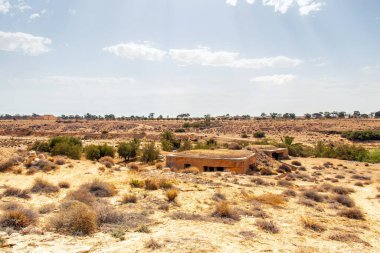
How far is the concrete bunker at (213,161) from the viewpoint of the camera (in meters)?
30.4

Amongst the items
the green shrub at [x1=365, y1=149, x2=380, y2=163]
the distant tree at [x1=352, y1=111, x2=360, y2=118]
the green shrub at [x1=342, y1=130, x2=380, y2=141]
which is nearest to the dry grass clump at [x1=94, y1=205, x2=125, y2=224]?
the green shrub at [x1=365, y1=149, x2=380, y2=163]

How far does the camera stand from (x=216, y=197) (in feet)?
57.7

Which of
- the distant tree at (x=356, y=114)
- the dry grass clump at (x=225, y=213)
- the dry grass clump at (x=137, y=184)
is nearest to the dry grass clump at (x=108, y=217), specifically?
Answer: the dry grass clump at (x=225, y=213)

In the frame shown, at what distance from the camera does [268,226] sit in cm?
1275

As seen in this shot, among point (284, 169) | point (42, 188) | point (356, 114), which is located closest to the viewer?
point (42, 188)

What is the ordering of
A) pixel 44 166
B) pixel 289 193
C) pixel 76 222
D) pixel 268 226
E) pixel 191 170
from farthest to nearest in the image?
pixel 191 170 < pixel 44 166 < pixel 289 193 < pixel 268 226 < pixel 76 222

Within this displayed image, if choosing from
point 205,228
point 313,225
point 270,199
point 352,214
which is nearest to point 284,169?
point 270,199

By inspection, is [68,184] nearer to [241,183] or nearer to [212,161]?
[241,183]

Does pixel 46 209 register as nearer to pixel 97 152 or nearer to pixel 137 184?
pixel 137 184

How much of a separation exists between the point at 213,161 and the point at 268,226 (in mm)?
18230

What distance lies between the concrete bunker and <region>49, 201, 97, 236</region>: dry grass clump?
20.2 m

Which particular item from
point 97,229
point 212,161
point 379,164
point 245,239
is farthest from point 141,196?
point 379,164

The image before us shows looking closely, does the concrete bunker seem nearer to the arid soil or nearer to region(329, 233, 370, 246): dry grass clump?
the arid soil

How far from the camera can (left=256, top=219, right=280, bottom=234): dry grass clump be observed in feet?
41.1
